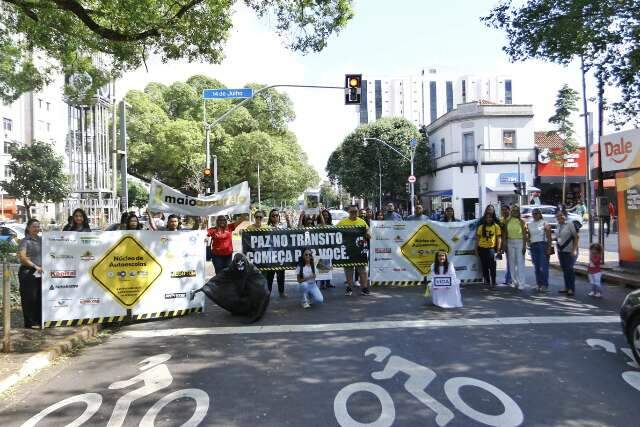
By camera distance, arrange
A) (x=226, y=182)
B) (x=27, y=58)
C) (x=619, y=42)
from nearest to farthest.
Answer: (x=619, y=42), (x=27, y=58), (x=226, y=182)

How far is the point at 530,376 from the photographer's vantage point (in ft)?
17.5

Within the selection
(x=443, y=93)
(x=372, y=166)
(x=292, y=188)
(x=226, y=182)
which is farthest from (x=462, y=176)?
(x=443, y=93)

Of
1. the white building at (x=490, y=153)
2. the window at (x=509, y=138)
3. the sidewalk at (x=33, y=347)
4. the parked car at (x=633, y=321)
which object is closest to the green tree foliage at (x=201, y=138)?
the white building at (x=490, y=153)

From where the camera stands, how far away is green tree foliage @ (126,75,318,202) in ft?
132

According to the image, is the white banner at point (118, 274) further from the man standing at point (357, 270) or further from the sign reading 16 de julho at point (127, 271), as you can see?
the man standing at point (357, 270)

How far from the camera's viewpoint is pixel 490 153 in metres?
40.2

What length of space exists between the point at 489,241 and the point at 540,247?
102cm

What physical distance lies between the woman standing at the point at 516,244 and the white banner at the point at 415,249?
923 mm

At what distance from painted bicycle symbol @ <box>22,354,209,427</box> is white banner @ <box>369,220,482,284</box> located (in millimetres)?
6436

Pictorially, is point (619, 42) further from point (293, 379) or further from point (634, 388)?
point (293, 379)

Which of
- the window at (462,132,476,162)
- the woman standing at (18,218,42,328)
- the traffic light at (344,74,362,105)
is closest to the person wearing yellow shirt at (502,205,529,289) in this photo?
the traffic light at (344,74,362,105)

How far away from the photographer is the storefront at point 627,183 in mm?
12578

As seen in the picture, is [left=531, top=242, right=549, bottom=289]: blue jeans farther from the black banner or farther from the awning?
the awning

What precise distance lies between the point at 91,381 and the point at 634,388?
17.3 ft
